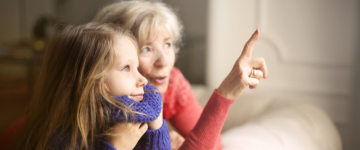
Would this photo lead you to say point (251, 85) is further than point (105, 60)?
Yes

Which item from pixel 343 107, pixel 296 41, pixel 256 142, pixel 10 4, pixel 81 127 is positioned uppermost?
pixel 10 4

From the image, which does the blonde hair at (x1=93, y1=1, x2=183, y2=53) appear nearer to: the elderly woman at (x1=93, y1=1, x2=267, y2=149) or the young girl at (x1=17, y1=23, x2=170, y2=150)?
the elderly woman at (x1=93, y1=1, x2=267, y2=149)

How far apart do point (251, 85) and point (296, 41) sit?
120 centimetres

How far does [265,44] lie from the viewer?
181 cm

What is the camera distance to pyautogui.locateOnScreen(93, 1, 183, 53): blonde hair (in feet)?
2.62

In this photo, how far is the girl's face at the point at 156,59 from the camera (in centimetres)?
81

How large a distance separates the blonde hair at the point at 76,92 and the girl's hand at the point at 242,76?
0.26 meters

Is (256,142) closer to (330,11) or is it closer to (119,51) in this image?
(119,51)

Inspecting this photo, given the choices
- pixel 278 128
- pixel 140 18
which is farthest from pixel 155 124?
pixel 278 128

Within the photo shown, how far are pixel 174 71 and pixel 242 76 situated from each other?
1.51 ft

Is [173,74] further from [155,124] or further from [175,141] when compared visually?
[155,124]

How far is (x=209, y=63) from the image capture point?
1.96m

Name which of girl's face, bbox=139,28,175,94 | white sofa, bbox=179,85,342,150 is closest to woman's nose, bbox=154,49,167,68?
girl's face, bbox=139,28,175,94

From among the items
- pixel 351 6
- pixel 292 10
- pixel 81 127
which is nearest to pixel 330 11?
pixel 351 6
